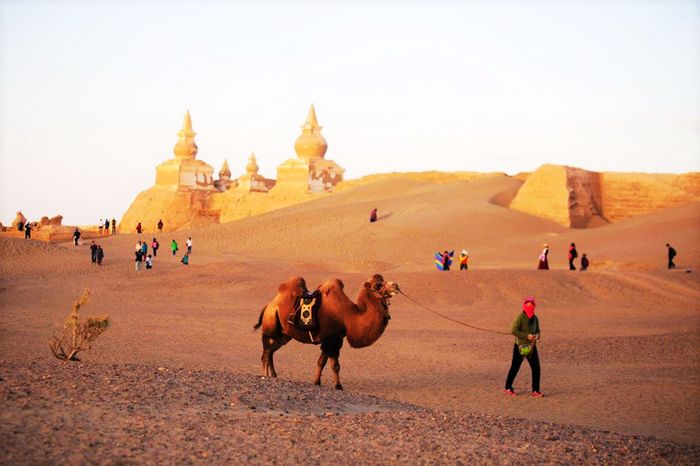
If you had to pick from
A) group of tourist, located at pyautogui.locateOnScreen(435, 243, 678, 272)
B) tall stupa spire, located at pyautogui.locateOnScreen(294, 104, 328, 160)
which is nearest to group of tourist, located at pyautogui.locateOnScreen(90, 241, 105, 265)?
group of tourist, located at pyautogui.locateOnScreen(435, 243, 678, 272)

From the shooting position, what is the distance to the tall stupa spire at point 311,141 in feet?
259

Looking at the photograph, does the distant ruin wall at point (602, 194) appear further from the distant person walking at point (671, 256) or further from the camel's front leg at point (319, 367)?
the camel's front leg at point (319, 367)

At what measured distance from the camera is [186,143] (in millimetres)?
83500

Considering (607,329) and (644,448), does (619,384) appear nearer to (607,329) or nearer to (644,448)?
(644,448)

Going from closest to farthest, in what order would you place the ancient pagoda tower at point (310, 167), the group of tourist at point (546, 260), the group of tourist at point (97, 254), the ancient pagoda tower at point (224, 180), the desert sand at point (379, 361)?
1. the desert sand at point (379, 361)
2. the group of tourist at point (546, 260)
3. the group of tourist at point (97, 254)
4. the ancient pagoda tower at point (310, 167)
5. the ancient pagoda tower at point (224, 180)

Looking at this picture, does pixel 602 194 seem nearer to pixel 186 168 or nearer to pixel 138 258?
pixel 138 258

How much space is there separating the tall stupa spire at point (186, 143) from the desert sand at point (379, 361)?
143 ft

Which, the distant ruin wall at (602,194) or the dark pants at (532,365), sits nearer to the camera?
the dark pants at (532,365)

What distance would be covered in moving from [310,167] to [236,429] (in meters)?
70.5

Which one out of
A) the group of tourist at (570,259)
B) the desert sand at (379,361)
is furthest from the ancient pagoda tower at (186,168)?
the group of tourist at (570,259)

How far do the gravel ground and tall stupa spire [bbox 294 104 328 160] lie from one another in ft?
231

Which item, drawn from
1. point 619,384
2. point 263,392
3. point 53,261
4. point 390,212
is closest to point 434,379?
point 619,384

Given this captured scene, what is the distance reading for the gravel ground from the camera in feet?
20.5

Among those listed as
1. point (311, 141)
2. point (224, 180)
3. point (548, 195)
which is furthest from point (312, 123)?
point (548, 195)
